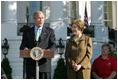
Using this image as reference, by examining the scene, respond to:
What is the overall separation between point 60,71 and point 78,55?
1074cm

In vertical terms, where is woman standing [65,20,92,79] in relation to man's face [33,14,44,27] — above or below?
below

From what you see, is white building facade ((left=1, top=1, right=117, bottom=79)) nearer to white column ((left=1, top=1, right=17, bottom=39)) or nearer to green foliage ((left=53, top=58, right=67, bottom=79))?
white column ((left=1, top=1, right=17, bottom=39))

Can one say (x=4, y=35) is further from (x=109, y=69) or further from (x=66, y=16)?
(x=109, y=69)

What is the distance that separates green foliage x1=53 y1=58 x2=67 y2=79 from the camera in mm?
15977

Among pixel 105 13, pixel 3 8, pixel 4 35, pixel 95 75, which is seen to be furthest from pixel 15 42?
pixel 95 75

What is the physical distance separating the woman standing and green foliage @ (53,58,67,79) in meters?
10.0

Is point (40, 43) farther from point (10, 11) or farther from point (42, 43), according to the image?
point (10, 11)

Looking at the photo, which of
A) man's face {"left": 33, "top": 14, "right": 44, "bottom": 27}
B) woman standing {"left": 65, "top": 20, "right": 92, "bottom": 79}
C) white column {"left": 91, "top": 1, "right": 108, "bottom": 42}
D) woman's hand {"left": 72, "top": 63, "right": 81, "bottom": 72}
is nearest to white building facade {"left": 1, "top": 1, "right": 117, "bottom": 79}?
white column {"left": 91, "top": 1, "right": 108, "bottom": 42}

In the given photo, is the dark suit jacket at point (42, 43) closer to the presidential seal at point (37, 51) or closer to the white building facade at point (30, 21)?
the presidential seal at point (37, 51)

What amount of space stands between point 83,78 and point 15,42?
12375 mm

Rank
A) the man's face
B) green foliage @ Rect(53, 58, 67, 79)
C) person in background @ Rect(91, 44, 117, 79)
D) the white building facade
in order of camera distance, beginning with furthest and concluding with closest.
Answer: the white building facade → green foliage @ Rect(53, 58, 67, 79) → person in background @ Rect(91, 44, 117, 79) → the man's face

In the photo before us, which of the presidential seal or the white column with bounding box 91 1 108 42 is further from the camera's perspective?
the white column with bounding box 91 1 108 42

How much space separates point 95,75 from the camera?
20.9 feet

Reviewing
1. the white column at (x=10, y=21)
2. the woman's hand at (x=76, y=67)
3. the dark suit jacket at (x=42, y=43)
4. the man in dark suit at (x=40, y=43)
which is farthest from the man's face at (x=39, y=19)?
the white column at (x=10, y=21)
